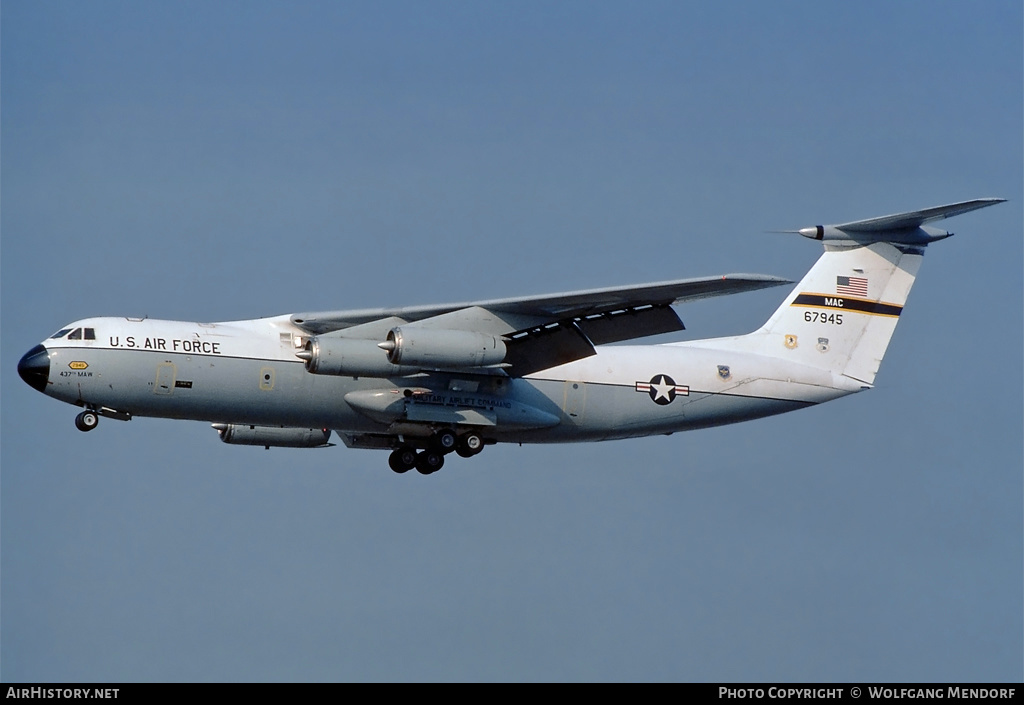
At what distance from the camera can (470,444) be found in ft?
79.4

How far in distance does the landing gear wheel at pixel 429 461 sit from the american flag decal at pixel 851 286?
7290mm

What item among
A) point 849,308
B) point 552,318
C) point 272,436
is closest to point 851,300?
point 849,308

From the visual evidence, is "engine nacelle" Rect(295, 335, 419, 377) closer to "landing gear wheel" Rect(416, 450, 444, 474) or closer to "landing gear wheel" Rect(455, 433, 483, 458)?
"landing gear wheel" Rect(455, 433, 483, 458)

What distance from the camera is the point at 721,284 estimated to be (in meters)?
22.4

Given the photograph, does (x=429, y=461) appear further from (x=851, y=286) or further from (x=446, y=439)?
(x=851, y=286)

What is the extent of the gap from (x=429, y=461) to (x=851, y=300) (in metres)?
7.58

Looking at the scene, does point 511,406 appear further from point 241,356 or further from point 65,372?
point 65,372

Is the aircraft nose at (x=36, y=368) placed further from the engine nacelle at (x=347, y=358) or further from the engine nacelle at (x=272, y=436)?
the engine nacelle at (x=272, y=436)

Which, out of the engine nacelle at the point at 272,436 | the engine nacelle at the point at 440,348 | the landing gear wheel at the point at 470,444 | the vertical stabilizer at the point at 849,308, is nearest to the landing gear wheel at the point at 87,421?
the engine nacelle at the point at 272,436

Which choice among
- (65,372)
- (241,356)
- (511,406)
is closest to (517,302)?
(511,406)

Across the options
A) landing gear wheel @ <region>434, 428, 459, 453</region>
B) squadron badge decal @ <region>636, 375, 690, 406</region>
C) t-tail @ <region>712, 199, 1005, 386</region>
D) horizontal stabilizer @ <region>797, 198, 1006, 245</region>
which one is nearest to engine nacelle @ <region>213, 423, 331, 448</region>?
landing gear wheel @ <region>434, 428, 459, 453</region>

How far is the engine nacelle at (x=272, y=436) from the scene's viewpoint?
84.8ft
